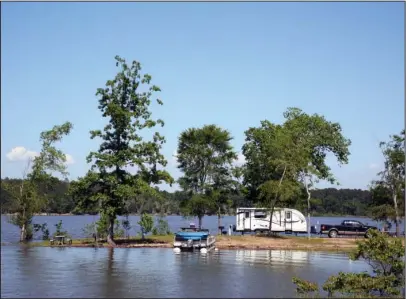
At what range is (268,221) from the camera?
2434 inches

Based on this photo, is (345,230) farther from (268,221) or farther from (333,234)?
(268,221)

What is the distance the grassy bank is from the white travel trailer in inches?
285

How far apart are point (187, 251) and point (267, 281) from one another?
16.7 meters

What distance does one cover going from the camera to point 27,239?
50.8 meters

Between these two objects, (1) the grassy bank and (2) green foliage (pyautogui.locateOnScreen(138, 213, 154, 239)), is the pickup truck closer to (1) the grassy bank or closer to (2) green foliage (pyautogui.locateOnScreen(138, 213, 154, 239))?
(1) the grassy bank

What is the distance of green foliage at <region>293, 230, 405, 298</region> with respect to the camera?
23078 millimetres

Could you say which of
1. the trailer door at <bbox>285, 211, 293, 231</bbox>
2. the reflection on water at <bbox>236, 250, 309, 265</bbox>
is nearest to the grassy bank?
the reflection on water at <bbox>236, 250, 309, 265</bbox>

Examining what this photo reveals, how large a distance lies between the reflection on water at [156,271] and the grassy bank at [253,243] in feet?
9.48

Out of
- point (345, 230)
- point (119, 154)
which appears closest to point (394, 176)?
point (345, 230)

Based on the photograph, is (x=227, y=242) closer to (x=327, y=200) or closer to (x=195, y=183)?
(x=195, y=183)

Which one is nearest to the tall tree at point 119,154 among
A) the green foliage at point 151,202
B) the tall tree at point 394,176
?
the green foliage at point 151,202

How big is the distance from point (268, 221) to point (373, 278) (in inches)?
1504

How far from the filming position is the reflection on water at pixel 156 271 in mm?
24656

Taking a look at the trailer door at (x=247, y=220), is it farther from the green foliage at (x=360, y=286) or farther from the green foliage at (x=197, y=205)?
the green foliage at (x=360, y=286)
